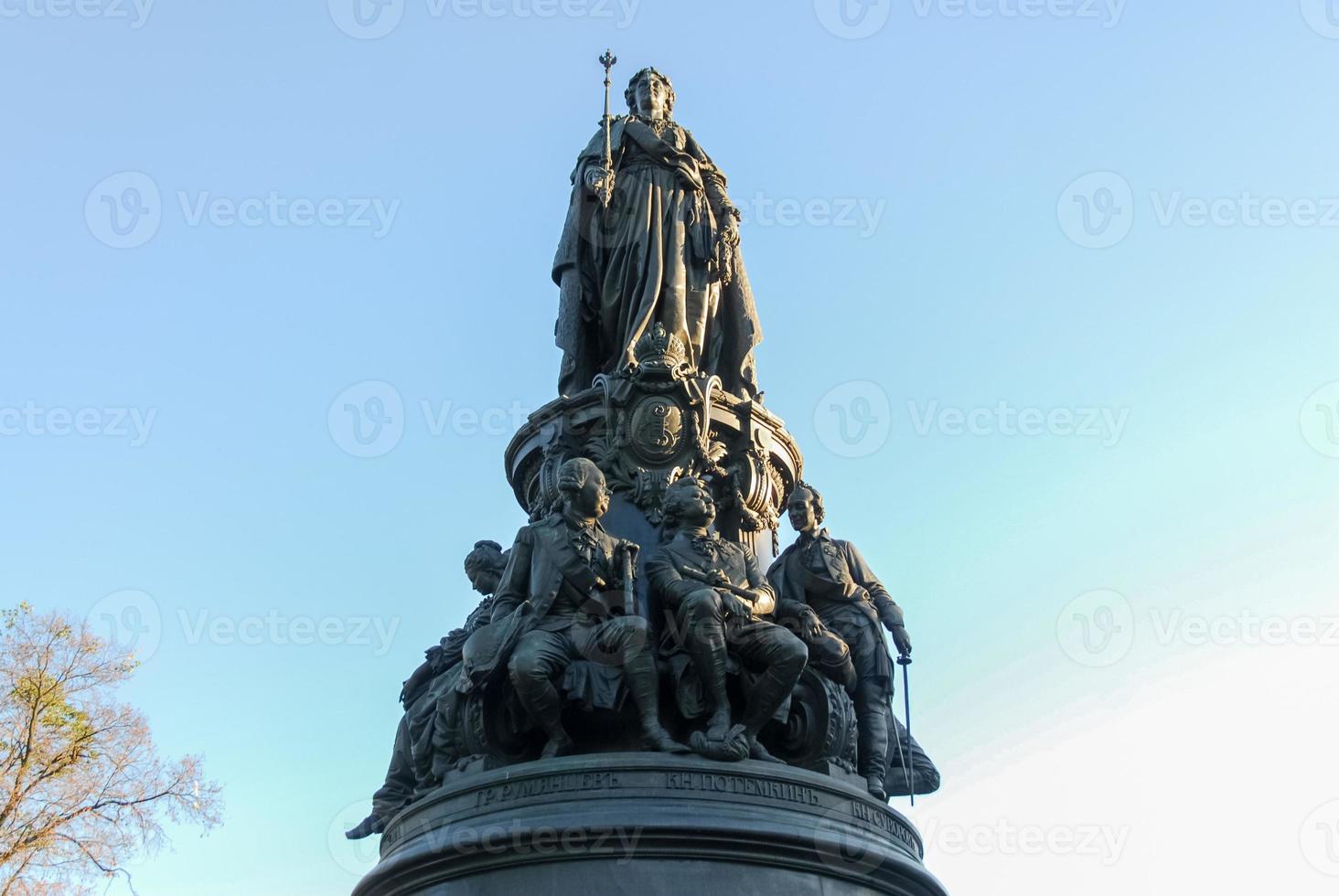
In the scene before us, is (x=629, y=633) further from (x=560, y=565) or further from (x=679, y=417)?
(x=679, y=417)

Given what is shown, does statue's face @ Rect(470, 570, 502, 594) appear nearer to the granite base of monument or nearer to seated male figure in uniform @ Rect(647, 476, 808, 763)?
seated male figure in uniform @ Rect(647, 476, 808, 763)

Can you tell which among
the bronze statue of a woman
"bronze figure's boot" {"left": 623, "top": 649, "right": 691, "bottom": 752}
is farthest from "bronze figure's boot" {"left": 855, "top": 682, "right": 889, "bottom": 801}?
the bronze statue of a woman

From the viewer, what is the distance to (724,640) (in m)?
11.2

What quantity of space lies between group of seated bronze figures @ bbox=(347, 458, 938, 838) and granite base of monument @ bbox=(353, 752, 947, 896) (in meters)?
0.35

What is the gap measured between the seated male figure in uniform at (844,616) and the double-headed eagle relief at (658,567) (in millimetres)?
20

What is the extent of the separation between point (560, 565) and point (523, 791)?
1.91 metres

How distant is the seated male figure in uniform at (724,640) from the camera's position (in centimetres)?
1110

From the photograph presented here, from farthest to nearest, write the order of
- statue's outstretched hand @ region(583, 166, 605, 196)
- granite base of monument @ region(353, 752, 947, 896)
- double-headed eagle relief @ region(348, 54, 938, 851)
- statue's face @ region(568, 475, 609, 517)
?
statue's outstretched hand @ region(583, 166, 605, 196), statue's face @ region(568, 475, 609, 517), double-headed eagle relief @ region(348, 54, 938, 851), granite base of monument @ region(353, 752, 947, 896)

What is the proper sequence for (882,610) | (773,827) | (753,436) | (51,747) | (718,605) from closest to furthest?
(773,827)
(718,605)
(882,610)
(753,436)
(51,747)

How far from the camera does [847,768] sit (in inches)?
463

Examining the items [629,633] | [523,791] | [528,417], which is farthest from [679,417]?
[523,791]

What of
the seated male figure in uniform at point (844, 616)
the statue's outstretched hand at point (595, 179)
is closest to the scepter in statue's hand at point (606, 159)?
the statue's outstretched hand at point (595, 179)

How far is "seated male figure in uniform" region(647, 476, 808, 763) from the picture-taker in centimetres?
1110

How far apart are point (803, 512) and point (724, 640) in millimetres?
2287
